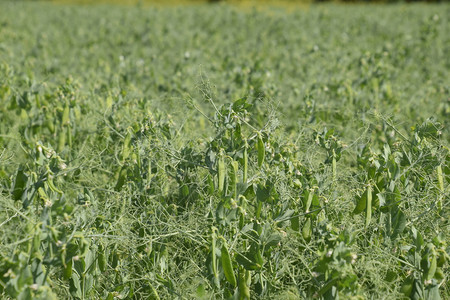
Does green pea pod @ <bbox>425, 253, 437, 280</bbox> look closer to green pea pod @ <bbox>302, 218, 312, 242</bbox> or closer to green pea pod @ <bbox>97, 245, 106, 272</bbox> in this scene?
green pea pod @ <bbox>302, 218, 312, 242</bbox>

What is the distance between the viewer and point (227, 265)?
1843 millimetres

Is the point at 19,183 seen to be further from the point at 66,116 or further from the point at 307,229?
the point at 307,229

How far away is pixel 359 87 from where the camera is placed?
447 centimetres

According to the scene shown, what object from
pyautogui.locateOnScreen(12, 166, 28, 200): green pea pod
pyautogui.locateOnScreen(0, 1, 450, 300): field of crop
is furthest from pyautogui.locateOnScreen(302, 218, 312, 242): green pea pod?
pyautogui.locateOnScreen(12, 166, 28, 200): green pea pod

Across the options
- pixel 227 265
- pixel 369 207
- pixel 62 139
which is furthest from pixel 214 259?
pixel 62 139

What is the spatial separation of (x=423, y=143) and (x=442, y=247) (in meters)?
0.67

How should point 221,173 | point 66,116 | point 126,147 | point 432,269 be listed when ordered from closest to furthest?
1. point 432,269
2. point 221,173
3. point 126,147
4. point 66,116

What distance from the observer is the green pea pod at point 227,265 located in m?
1.82

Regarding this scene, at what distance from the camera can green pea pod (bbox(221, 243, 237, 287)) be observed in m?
1.82

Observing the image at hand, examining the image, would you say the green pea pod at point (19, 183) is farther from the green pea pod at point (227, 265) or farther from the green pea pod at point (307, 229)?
the green pea pod at point (307, 229)

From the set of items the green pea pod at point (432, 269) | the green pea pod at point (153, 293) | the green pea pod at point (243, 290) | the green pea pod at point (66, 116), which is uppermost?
the green pea pod at point (66, 116)

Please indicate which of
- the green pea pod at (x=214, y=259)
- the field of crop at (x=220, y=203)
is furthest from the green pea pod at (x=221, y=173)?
the green pea pod at (x=214, y=259)

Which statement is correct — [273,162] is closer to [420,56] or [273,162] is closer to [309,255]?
[309,255]

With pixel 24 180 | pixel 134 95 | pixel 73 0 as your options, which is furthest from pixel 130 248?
pixel 73 0
